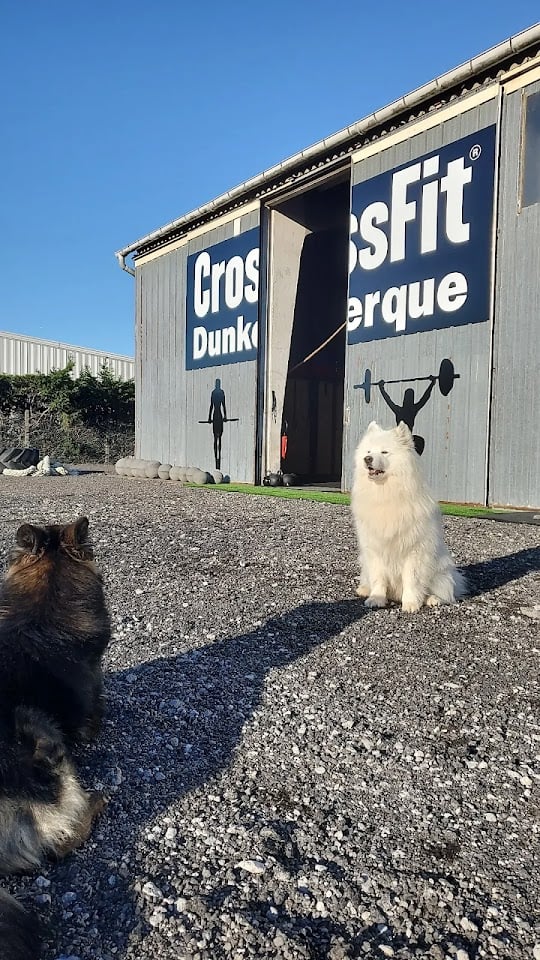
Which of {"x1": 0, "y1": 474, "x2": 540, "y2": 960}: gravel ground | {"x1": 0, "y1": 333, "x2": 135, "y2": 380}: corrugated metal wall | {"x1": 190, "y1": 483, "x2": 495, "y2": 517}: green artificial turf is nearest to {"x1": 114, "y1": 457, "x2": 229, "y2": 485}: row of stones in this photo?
{"x1": 190, "y1": 483, "x2": 495, "y2": 517}: green artificial turf

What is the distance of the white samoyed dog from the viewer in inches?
174

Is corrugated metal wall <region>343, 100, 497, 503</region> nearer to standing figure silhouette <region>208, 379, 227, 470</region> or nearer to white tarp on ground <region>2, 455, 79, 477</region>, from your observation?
standing figure silhouette <region>208, 379, 227, 470</region>

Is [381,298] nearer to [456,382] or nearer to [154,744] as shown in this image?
[456,382]

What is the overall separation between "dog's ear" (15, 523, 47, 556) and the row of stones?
37.1 ft

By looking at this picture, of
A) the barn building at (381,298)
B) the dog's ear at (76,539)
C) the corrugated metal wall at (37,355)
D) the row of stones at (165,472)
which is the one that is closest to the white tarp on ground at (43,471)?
the row of stones at (165,472)

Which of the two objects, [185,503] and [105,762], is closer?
[105,762]

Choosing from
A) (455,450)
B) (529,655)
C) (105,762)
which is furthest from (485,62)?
(105,762)

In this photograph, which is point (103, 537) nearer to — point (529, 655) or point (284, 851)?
point (529, 655)

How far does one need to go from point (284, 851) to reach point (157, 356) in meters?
16.1

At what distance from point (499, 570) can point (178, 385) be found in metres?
12.0

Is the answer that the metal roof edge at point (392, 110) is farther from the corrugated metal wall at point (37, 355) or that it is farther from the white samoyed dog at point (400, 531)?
the corrugated metal wall at point (37, 355)

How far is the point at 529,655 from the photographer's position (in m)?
3.53

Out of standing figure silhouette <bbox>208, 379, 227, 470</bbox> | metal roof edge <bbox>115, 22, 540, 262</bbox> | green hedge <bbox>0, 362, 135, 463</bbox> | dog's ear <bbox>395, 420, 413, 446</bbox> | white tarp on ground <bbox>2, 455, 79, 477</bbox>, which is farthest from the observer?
green hedge <bbox>0, 362, 135, 463</bbox>

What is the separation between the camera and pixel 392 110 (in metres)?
9.84
